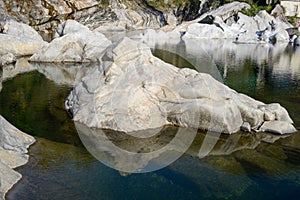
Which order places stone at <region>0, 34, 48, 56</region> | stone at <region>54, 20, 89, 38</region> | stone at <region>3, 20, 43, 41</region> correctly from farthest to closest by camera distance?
stone at <region>54, 20, 89, 38</region>, stone at <region>3, 20, 43, 41</region>, stone at <region>0, 34, 48, 56</region>

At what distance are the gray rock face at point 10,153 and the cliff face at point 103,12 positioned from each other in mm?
53768

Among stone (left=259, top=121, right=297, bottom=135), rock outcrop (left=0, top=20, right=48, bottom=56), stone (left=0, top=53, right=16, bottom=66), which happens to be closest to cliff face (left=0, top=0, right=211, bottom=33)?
rock outcrop (left=0, top=20, right=48, bottom=56)

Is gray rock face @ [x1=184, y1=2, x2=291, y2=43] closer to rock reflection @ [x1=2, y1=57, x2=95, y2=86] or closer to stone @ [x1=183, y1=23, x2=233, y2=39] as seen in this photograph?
stone @ [x1=183, y1=23, x2=233, y2=39]

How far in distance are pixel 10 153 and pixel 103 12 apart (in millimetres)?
76697

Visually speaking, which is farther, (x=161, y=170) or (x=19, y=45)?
(x=19, y=45)

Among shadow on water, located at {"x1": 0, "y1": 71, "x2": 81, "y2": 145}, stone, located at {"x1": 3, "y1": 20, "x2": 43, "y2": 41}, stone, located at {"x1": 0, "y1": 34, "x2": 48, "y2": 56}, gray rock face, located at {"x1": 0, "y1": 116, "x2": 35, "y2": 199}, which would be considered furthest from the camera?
stone, located at {"x1": 3, "y1": 20, "x2": 43, "y2": 41}

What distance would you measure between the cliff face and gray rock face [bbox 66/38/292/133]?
167 ft

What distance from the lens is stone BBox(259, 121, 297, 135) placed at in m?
19.6

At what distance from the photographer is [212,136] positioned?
19.1m

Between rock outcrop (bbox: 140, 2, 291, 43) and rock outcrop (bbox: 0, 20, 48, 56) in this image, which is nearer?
rock outcrop (bbox: 0, 20, 48, 56)

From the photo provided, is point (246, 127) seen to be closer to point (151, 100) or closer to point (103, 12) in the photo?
point (151, 100)

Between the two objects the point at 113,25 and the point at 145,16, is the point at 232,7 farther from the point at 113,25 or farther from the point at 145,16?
the point at 113,25

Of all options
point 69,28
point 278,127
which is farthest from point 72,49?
point 278,127

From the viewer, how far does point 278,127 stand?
19.7 meters
